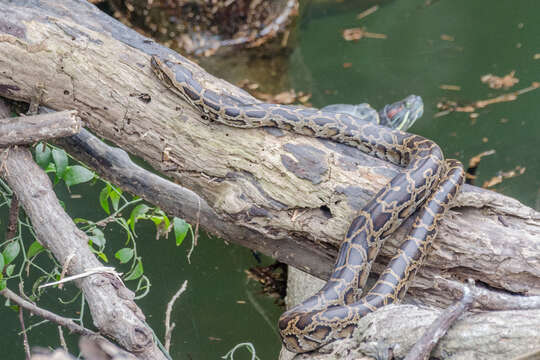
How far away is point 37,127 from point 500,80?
240 inches

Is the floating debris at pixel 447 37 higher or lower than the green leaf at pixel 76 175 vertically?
higher

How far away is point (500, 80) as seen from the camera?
7.04 m

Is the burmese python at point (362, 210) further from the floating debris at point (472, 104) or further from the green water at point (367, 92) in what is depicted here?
the floating debris at point (472, 104)

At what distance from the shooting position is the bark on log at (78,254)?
2170mm

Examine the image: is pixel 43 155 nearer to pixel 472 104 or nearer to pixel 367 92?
pixel 367 92

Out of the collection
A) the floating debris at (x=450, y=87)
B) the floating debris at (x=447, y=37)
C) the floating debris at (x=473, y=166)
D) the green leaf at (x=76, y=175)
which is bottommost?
the floating debris at (x=473, y=166)

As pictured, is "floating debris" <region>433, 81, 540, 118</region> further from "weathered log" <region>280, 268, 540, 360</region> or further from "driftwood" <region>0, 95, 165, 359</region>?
"driftwood" <region>0, 95, 165, 359</region>

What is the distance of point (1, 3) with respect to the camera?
3205 mm

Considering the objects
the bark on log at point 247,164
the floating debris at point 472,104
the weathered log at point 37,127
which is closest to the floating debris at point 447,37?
the floating debris at point 472,104

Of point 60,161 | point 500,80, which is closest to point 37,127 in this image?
point 60,161

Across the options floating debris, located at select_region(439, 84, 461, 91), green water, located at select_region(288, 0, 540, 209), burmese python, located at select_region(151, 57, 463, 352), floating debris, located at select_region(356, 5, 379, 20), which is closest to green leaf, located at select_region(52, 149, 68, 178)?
burmese python, located at select_region(151, 57, 463, 352)

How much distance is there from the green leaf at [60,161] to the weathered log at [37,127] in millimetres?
303

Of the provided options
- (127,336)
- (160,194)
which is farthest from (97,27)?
(127,336)

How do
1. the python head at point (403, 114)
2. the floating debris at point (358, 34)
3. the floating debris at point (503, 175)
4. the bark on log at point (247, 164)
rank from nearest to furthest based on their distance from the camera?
the bark on log at point (247, 164), the python head at point (403, 114), the floating debris at point (503, 175), the floating debris at point (358, 34)
